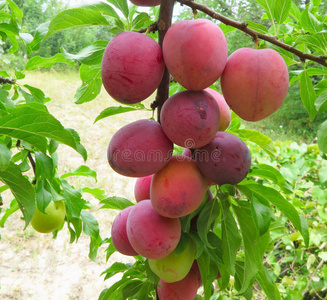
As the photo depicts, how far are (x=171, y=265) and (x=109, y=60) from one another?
1.29 feet

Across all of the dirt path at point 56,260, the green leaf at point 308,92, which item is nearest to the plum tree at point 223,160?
the green leaf at point 308,92

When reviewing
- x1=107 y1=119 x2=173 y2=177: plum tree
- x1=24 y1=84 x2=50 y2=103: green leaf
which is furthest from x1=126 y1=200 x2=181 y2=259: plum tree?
x1=24 y1=84 x2=50 y2=103: green leaf

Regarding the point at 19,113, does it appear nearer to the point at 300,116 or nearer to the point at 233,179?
the point at 233,179

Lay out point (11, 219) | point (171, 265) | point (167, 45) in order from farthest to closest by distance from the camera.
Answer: point (11, 219)
point (171, 265)
point (167, 45)

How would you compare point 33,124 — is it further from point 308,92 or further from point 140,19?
point 308,92

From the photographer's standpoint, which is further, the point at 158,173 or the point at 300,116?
the point at 300,116

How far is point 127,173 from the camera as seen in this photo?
1.67 ft

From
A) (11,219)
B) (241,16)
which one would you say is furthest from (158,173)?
(241,16)

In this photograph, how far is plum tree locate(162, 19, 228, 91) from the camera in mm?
427

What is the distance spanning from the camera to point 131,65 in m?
0.44

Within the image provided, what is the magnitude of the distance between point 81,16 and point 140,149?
23cm

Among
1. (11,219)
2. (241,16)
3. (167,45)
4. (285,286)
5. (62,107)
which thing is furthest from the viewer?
(241,16)

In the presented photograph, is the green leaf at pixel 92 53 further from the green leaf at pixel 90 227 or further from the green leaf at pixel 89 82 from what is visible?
the green leaf at pixel 90 227

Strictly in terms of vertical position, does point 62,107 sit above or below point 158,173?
below
